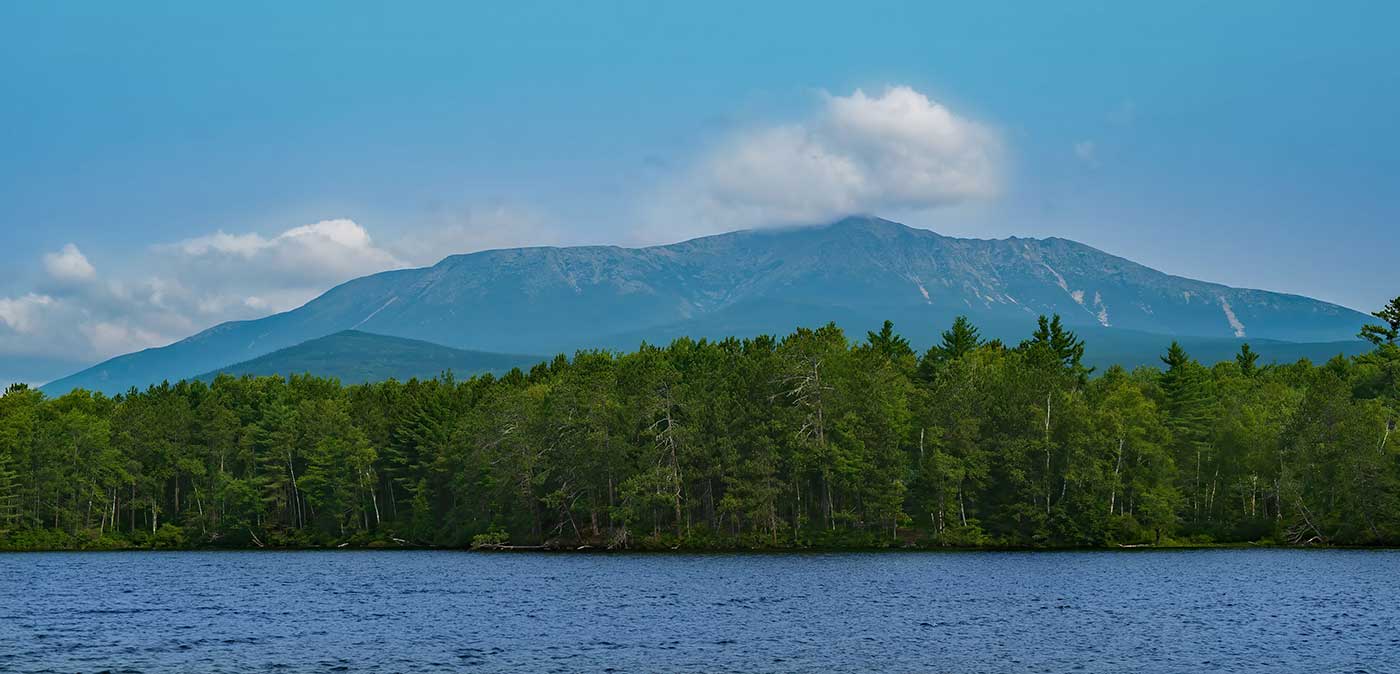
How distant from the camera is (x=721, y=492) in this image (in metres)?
123

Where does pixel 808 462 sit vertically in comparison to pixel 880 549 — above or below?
above

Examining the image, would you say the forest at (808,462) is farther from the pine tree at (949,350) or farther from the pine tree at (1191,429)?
the pine tree at (949,350)

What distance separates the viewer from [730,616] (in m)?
63.3

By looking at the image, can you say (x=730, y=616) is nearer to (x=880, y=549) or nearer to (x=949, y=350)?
(x=880, y=549)

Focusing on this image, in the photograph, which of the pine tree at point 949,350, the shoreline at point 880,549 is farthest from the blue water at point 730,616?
the pine tree at point 949,350

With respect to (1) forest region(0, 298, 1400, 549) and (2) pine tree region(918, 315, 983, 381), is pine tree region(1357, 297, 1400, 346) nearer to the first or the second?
(1) forest region(0, 298, 1400, 549)

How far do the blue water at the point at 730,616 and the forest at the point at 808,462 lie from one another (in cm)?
1278

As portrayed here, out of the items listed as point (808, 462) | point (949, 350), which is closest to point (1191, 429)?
point (949, 350)

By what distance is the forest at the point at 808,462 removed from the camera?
11406cm

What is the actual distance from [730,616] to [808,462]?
52.7m

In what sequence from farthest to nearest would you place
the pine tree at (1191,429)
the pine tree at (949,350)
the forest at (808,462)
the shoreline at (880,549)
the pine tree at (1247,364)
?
the pine tree at (1247,364)
the pine tree at (949,350)
the pine tree at (1191,429)
the forest at (808,462)
the shoreline at (880,549)

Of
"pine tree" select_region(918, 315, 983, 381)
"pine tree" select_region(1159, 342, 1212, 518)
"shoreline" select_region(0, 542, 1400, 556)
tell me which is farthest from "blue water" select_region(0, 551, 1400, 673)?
"pine tree" select_region(918, 315, 983, 381)

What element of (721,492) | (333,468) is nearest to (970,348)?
(721,492)

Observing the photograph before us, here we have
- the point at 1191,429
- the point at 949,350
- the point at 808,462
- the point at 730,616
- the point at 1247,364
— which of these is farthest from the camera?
the point at 1247,364
